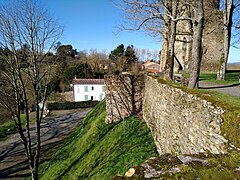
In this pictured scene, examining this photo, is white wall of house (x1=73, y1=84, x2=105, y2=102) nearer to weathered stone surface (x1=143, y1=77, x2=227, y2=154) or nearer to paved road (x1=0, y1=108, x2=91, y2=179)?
paved road (x1=0, y1=108, x2=91, y2=179)

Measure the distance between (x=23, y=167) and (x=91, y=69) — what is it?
33.7 metres

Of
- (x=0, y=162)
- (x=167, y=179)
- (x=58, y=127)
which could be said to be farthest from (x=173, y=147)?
(x=58, y=127)

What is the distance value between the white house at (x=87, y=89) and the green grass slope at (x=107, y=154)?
84.8ft

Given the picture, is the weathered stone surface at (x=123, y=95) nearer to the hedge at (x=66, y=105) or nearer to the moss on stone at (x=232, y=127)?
the moss on stone at (x=232, y=127)

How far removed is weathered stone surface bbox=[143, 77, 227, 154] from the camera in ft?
10.7

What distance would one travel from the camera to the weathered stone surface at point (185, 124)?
3.26 m

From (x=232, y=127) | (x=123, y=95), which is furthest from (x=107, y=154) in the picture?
(x=232, y=127)

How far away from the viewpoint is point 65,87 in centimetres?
4056

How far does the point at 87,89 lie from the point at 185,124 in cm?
3424

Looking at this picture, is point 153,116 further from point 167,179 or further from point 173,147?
point 167,179

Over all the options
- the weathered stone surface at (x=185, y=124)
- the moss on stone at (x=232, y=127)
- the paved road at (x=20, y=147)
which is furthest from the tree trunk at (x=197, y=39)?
the paved road at (x=20, y=147)

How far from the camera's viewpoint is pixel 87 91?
38.0 m

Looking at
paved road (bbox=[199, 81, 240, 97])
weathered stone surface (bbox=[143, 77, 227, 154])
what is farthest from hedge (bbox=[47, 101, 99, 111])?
weathered stone surface (bbox=[143, 77, 227, 154])

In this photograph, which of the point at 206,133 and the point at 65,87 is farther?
the point at 65,87
